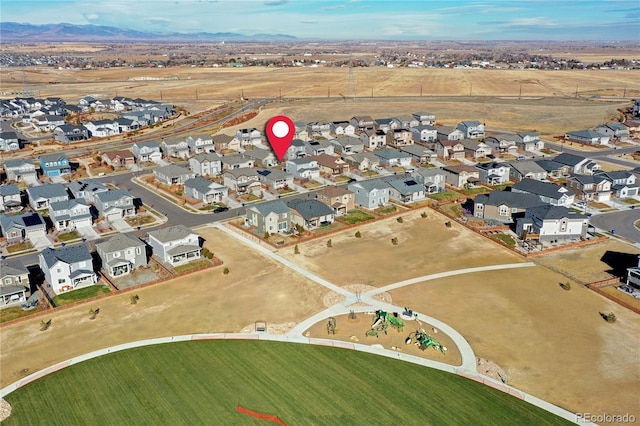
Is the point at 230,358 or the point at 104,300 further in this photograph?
the point at 104,300

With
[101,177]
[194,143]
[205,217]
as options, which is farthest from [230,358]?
[194,143]

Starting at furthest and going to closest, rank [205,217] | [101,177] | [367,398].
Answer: [101,177] → [205,217] → [367,398]

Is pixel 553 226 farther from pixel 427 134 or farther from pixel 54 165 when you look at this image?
pixel 54 165

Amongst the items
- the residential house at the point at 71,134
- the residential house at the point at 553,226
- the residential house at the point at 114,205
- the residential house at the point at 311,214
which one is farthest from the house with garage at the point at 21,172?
the residential house at the point at 553,226

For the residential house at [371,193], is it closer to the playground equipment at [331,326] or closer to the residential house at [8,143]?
the playground equipment at [331,326]

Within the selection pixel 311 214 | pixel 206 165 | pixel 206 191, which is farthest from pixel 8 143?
pixel 311 214

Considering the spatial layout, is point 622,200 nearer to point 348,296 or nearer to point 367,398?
point 348,296

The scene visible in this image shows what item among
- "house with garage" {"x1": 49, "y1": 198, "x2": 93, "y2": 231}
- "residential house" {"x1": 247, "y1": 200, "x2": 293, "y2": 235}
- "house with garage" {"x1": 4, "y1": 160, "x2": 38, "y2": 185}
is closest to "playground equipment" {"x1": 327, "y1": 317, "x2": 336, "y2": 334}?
"residential house" {"x1": 247, "y1": 200, "x2": 293, "y2": 235}
